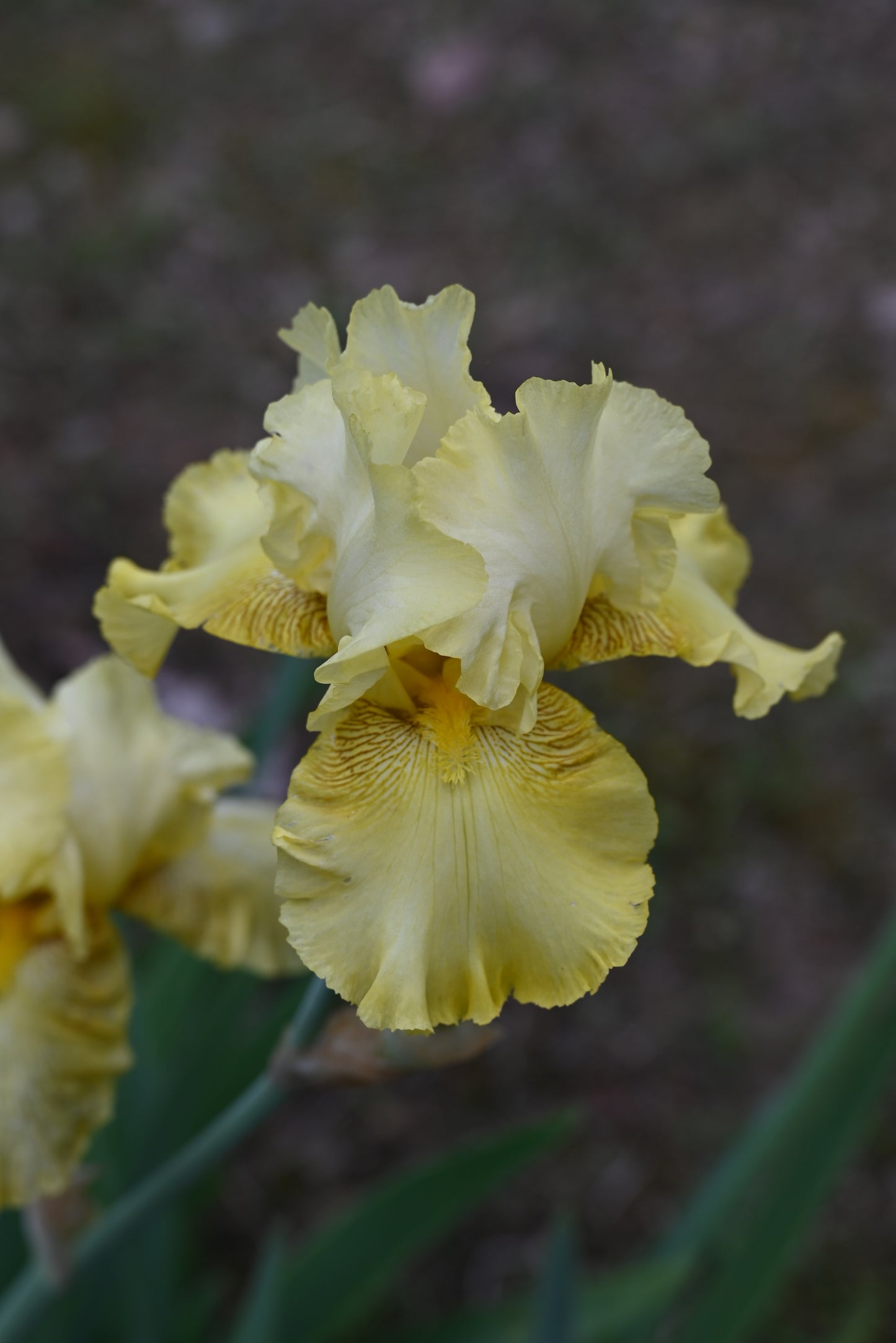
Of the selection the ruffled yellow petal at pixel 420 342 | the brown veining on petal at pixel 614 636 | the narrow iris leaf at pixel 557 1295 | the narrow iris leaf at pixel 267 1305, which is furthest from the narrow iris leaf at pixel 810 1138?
the ruffled yellow petal at pixel 420 342

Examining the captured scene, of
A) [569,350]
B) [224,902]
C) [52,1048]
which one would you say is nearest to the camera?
[52,1048]

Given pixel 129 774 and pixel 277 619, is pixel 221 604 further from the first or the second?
pixel 129 774

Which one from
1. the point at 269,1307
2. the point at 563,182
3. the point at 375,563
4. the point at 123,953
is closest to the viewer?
the point at 375,563

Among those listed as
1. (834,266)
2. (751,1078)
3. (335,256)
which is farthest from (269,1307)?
(834,266)

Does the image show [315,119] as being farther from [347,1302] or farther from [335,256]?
[347,1302]

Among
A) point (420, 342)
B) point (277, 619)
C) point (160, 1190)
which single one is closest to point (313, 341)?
point (420, 342)

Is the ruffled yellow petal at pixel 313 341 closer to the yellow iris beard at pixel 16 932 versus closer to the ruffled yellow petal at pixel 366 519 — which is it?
the ruffled yellow petal at pixel 366 519

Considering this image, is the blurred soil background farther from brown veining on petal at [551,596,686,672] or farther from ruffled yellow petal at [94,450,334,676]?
brown veining on petal at [551,596,686,672]
